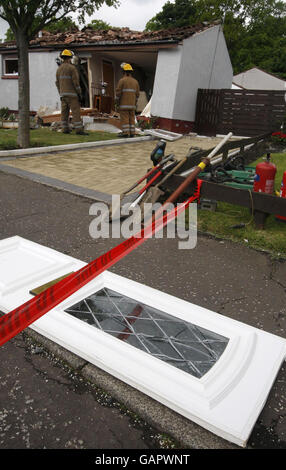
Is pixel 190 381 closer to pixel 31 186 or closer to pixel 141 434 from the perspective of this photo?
pixel 141 434

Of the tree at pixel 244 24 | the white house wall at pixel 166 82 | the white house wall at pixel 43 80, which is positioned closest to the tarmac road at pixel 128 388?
the white house wall at pixel 166 82

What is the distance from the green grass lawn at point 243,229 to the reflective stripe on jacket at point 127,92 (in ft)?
25.3

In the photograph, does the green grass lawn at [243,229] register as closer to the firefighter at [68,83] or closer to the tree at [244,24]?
the firefighter at [68,83]

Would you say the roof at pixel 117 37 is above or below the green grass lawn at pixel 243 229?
above

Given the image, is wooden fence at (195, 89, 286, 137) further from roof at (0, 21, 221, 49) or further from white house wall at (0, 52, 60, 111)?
white house wall at (0, 52, 60, 111)

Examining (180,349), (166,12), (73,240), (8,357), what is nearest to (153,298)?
(180,349)

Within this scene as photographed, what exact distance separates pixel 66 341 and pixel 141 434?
71 cm

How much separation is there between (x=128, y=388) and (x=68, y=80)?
10546 millimetres

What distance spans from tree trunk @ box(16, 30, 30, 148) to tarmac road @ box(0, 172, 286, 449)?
19.0 feet

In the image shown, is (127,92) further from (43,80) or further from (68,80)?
(43,80)

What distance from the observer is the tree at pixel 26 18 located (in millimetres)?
7062

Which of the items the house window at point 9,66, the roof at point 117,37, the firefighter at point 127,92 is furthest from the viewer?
the house window at point 9,66

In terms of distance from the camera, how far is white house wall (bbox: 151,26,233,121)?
42.5ft

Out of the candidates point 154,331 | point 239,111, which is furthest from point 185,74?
point 154,331
